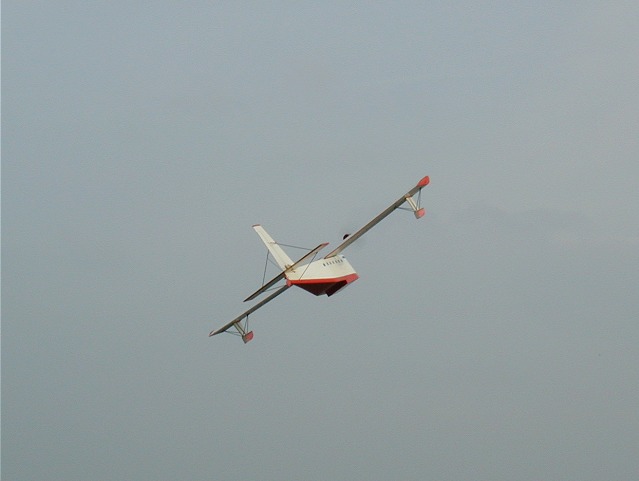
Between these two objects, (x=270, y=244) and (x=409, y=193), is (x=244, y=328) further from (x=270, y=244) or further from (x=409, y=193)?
(x=409, y=193)

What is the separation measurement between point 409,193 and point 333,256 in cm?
770

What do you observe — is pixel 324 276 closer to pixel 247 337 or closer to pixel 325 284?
pixel 325 284

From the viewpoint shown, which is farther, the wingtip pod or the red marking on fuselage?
the wingtip pod

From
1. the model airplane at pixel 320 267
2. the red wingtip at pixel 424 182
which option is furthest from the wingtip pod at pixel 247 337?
the red wingtip at pixel 424 182

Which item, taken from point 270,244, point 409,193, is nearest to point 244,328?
point 270,244

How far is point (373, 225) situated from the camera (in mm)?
112500

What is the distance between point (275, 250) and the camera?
110m

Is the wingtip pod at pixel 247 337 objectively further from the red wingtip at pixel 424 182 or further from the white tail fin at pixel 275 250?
the red wingtip at pixel 424 182

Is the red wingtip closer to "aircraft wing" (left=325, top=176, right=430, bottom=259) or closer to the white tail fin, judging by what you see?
"aircraft wing" (left=325, top=176, right=430, bottom=259)

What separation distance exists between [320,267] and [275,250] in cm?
366

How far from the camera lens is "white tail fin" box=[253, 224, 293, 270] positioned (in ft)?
357

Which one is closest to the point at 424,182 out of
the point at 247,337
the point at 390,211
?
the point at 390,211

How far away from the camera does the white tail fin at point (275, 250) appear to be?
357 ft

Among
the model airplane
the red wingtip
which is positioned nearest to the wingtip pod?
the model airplane
